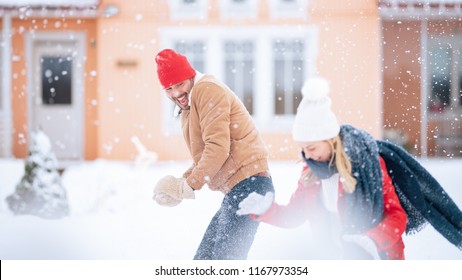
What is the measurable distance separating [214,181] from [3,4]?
2.36 metres

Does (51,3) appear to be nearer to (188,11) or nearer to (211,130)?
(188,11)

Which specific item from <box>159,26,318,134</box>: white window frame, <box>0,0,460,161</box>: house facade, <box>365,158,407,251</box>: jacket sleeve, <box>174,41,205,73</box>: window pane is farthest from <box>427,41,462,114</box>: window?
<box>174,41,205,73</box>: window pane

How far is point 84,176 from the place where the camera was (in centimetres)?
395

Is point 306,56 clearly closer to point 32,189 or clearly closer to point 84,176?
point 84,176

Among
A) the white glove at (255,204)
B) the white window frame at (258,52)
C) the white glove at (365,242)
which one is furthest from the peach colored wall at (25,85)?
the white glove at (365,242)

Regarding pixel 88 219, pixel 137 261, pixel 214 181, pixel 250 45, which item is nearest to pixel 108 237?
pixel 88 219

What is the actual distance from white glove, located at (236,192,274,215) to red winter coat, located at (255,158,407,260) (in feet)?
0.08

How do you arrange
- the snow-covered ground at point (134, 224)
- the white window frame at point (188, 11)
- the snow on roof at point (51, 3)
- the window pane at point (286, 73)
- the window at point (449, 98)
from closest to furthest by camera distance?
the snow-covered ground at point (134, 224) < the window at point (449, 98) < the snow on roof at point (51, 3) < the white window frame at point (188, 11) < the window pane at point (286, 73)

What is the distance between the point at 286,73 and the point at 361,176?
9.92 feet

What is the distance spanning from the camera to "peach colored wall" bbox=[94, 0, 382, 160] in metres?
2.88

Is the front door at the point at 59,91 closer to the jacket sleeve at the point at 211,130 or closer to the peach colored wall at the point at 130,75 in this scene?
the peach colored wall at the point at 130,75

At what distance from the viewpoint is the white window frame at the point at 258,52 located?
3.66 meters

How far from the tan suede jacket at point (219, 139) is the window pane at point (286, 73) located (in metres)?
2.16

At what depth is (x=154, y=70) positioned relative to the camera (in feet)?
12.1
